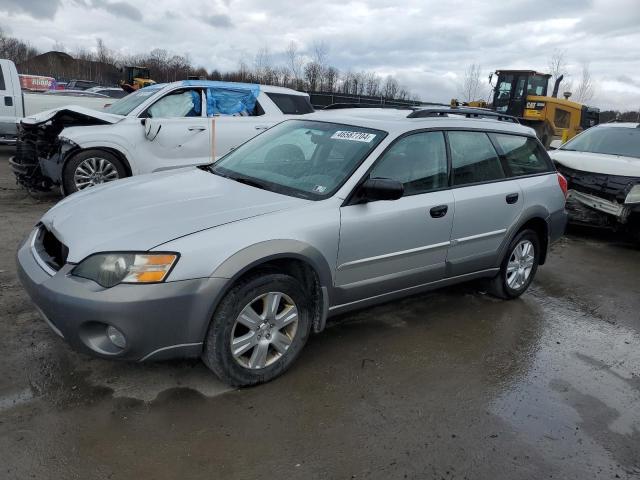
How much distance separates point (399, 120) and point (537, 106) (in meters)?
16.6

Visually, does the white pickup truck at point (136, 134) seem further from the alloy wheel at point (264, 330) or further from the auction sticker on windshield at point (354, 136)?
the alloy wheel at point (264, 330)

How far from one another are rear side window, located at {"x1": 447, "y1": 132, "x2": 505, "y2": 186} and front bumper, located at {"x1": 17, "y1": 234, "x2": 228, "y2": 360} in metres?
2.26

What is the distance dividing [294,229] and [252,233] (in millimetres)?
283

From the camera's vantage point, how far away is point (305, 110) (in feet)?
28.2

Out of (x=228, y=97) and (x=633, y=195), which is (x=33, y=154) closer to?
(x=228, y=97)

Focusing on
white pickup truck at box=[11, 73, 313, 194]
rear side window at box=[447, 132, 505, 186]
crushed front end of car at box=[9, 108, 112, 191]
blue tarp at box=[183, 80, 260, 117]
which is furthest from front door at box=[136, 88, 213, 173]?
rear side window at box=[447, 132, 505, 186]

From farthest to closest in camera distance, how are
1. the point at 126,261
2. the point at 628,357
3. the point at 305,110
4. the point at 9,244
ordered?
the point at 305,110, the point at 9,244, the point at 628,357, the point at 126,261

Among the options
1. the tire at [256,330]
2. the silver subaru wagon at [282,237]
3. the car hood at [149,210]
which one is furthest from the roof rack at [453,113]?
the tire at [256,330]

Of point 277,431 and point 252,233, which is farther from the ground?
point 252,233

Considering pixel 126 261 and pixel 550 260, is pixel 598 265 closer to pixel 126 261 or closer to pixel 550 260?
pixel 550 260

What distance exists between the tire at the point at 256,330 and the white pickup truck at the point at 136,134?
4695mm

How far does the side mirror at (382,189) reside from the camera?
3281mm

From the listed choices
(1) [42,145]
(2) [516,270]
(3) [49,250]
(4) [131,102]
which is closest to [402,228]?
(2) [516,270]

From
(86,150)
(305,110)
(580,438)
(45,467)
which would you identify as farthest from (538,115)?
(45,467)
